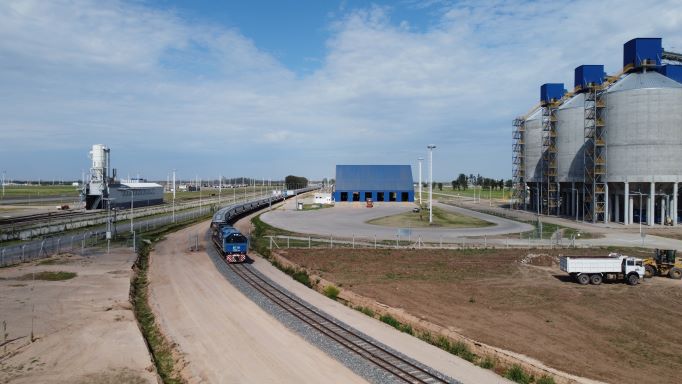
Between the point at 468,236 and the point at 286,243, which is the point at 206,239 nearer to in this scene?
the point at 286,243

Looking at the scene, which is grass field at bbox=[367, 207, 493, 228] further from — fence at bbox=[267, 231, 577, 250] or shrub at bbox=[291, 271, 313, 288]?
shrub at bbox=[291, 271, 313, 288]

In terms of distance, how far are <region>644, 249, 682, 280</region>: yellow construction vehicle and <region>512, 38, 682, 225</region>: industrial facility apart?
32.7m

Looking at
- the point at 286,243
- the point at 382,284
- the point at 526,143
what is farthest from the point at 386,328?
the point at 526,143

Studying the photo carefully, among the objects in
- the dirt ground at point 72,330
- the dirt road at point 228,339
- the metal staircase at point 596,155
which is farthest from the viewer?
the metal staircase at point 596,155

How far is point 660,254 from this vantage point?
124 feet

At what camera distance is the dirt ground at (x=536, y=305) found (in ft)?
67.2

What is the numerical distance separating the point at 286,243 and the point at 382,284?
22428 mm

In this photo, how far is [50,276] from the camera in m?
36.1

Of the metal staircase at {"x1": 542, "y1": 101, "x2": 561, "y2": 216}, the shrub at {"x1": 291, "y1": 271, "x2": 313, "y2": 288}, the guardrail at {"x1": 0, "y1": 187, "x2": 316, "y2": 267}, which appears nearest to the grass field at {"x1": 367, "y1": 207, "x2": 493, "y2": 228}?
the metal staircase at {"x1": 542, "y1": 101, "x2": 561, "y2": 216}

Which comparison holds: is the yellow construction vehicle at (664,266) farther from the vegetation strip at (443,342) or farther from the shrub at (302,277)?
the shrub at (302,277)

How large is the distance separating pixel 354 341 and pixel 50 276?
26.4 metres

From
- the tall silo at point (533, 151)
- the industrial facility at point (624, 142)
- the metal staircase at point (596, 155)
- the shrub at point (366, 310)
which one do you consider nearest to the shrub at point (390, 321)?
the shrub at point (366, 310)

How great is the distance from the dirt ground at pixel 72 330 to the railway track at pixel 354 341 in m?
8.07

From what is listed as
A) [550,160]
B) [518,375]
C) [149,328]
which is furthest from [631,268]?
[550,160]
